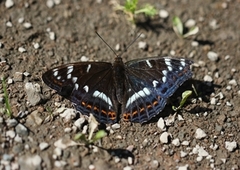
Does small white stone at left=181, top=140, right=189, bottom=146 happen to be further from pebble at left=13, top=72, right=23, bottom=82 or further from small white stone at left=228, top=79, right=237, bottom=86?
pebble at left=13, top=72, right=23, bottom=82

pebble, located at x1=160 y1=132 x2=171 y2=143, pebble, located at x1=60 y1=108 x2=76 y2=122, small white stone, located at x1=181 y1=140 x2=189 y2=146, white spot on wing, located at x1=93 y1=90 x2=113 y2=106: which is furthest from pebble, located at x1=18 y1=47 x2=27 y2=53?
small white stone, located at x1=181 y1=140 x2=189 y2=146

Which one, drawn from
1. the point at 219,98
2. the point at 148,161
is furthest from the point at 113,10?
the point at 148,161

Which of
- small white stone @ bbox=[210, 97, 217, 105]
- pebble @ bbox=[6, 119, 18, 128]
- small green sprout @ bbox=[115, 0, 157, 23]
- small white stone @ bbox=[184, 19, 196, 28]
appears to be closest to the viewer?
pebble @ bbox=[6, 119, 18, 128]

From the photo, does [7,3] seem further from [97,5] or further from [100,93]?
[100,93]

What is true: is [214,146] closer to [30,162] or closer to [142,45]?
[142,45]

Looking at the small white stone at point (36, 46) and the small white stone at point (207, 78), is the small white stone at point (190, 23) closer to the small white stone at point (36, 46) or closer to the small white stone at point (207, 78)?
the small white stone at point (207, 78)

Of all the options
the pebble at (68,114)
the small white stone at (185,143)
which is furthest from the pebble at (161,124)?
the pebble at (68,114)
